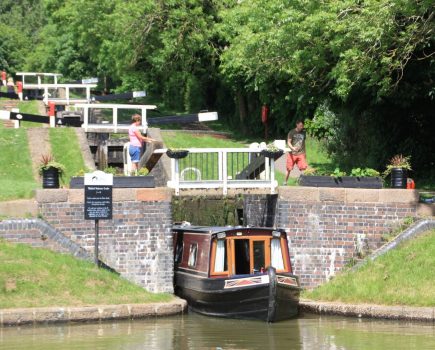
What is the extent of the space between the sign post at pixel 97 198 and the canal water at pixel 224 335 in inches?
93.0

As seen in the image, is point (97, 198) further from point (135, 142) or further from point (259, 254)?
point (259, 254)

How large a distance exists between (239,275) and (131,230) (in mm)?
2666

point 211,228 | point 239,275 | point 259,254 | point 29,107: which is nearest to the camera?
point 239,275

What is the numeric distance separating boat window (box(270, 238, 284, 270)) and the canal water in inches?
57.5

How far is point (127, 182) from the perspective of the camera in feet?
79.2

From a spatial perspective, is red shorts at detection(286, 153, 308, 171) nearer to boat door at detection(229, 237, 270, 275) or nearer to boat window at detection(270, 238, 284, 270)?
boat window at detection(270, 238, 284, 270)

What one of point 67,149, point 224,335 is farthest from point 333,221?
point 67,149

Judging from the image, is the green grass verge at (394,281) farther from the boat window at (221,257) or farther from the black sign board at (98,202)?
the black sign board at (98,202)

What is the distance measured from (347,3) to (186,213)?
7488 mm

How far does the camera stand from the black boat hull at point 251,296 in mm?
22219

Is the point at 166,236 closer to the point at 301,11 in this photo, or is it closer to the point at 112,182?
the point at 112,182

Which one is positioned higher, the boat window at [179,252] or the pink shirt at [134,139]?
the pink shirt at [134,139]

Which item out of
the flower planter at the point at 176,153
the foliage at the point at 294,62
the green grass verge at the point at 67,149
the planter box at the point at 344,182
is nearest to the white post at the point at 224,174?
the flower planter at the point at 176,153

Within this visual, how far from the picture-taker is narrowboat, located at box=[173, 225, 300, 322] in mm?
22344
